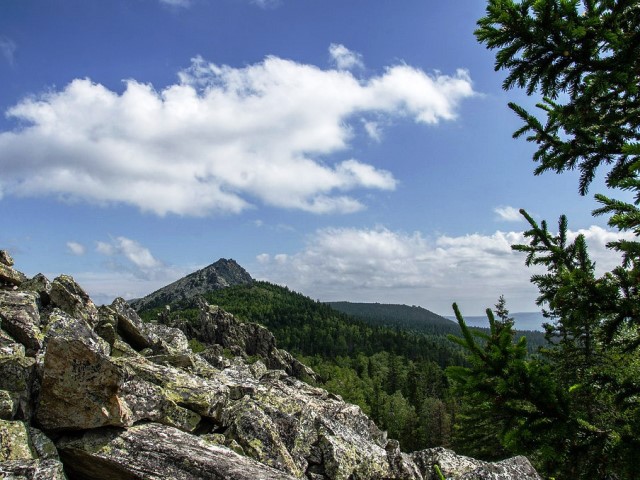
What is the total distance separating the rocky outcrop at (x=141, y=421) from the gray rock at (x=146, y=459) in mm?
34

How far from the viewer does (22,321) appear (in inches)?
723

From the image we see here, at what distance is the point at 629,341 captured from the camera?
7746mm

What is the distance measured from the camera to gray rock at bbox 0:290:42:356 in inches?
704

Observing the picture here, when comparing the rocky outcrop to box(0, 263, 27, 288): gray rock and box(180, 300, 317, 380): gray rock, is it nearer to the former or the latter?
box(0, 263, 27, 288): gray rock

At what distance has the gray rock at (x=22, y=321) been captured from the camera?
17.9 m

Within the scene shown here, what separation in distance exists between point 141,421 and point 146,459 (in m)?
Answer: 2.89

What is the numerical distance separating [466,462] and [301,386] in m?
17.2

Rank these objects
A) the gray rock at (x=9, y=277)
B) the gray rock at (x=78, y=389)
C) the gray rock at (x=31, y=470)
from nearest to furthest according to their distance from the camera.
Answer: the gray rock at (x=31, y=470)
the gray rock at (x=78, y=389)
the gray rock at (x=9, y=277)

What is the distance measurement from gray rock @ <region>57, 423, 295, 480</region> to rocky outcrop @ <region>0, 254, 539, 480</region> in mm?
34

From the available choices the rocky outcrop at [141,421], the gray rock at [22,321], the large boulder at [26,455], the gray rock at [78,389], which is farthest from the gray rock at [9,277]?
the large boulder at [26,455]

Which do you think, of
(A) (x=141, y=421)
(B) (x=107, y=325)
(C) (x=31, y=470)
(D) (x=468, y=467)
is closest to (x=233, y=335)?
(B) (x=107, y=325)

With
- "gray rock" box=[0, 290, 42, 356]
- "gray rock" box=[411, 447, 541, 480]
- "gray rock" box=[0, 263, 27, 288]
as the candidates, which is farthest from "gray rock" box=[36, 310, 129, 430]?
"gray rock" box=[0, 263, 27, 288]

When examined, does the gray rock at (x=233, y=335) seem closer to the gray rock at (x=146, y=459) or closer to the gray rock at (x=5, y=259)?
the gray rock at (x=5, y=259)

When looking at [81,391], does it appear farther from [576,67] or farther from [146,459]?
[576,67]
